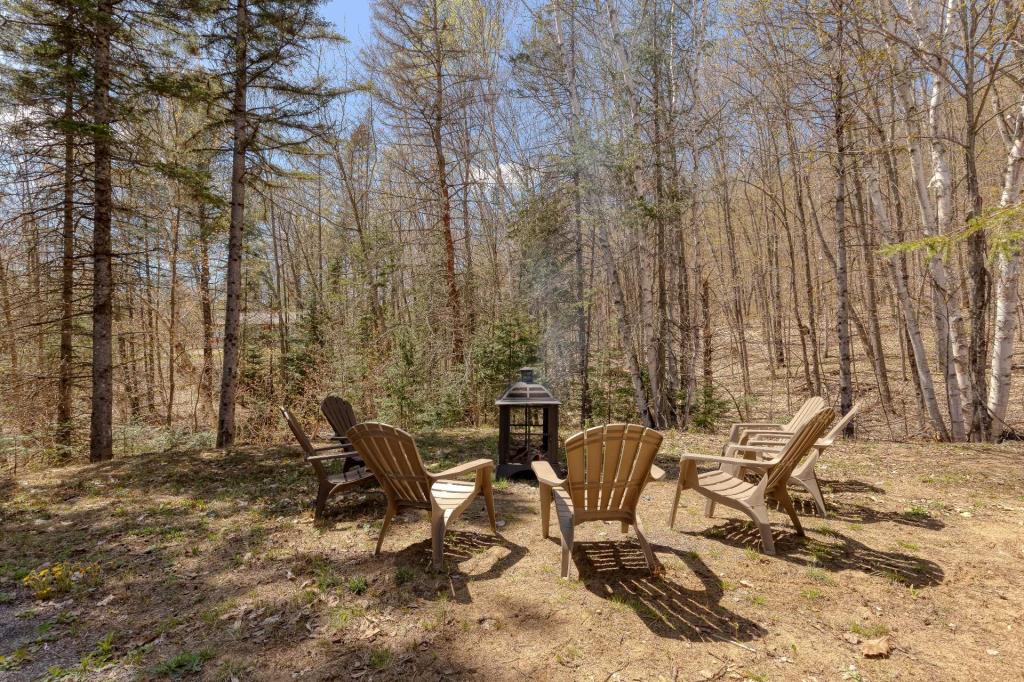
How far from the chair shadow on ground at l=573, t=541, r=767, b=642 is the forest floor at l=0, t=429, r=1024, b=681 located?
0.01m

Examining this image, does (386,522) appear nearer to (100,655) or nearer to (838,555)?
(100,655)

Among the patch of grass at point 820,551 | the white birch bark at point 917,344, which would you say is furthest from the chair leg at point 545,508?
the white birch bark at point 917,344

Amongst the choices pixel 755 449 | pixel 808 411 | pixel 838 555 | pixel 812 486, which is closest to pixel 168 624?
pixel 838 555

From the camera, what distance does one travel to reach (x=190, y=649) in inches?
104

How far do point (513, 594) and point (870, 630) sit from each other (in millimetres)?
1912

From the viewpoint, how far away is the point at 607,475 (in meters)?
3.12

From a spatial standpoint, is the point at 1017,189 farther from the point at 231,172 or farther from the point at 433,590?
the point at 231,172

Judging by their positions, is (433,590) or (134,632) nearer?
(134,632)

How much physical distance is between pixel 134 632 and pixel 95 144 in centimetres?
605

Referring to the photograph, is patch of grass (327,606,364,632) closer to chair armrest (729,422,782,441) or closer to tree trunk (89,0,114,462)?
chair armrest (729,422,782,441)

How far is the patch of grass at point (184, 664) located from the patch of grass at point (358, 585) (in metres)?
0.79

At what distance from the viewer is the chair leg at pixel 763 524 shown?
338cm

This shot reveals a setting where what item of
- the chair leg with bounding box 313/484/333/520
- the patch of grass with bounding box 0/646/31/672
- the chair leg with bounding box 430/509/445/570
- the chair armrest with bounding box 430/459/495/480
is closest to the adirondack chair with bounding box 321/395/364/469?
the chair leg with bounding box 313/484/333/520

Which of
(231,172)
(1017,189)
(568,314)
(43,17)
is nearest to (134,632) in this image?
(231,172)
